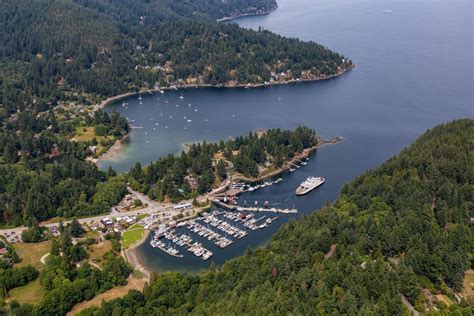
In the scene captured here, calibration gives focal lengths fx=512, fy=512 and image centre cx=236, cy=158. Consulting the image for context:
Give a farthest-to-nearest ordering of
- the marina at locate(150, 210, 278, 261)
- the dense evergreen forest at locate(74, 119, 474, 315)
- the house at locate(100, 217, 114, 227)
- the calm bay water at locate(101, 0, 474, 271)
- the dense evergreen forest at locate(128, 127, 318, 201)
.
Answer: the calm bay water at locate(101, 0, 474, 271) → the dense evergreen forest at locate(128, 127, 318, 201) → the house at locate(100, 217, 114, 227) → the marina at locate(150, 210, 278, 261) → the dense evergreen forest at locate(74, 119, 474, 315)

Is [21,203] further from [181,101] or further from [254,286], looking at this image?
[181,101]

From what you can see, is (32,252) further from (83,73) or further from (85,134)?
(83,73)

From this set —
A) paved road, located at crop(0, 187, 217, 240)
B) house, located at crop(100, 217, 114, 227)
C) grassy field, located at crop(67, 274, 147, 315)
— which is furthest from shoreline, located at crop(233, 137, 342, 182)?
grassy field, located at crop(67, 274, 147, 315)

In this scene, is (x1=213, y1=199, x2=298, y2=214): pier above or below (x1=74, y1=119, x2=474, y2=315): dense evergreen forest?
below

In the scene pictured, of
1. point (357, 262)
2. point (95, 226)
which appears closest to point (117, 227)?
point (95, 226)

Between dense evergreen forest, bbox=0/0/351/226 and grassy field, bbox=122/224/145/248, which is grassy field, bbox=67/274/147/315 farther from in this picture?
dense evergreen forest, bbox=0/0/351/226

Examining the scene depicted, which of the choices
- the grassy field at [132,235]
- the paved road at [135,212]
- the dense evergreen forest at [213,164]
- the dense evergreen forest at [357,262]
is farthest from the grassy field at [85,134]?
the dense evergreen forest at [357,262]
